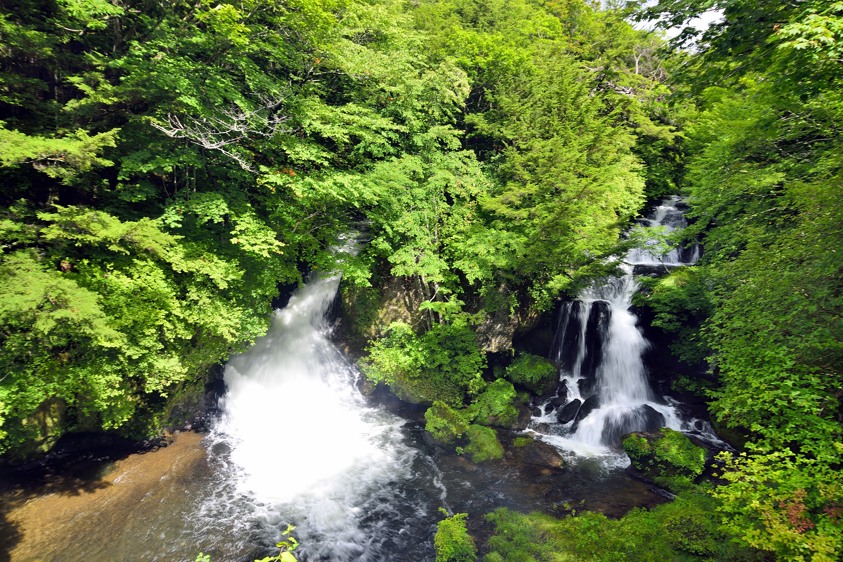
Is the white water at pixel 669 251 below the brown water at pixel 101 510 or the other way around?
the other way around

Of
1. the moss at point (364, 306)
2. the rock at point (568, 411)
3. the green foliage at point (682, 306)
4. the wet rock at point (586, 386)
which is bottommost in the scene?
the rock at point (568, 411)

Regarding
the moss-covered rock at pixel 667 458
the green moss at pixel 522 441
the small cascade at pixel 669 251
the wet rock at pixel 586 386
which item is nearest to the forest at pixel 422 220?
the moss-covered rock at pixel 667 458

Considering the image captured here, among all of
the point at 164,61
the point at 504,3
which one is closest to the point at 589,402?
the point at 164,61

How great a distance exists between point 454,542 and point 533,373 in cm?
841

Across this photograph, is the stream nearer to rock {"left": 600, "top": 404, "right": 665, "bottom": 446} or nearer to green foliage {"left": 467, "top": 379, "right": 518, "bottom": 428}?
rock {"left": 600, "top": 404, "right": 665, "bottom": 446}

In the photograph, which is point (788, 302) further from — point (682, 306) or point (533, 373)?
point (533, 373)

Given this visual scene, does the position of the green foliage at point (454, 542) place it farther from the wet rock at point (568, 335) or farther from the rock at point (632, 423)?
the wet rock at point (568, 335)

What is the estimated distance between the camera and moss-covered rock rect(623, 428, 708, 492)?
11047 mm

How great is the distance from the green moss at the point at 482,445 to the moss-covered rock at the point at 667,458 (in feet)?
14.1

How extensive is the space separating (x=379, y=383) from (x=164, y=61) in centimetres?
1354

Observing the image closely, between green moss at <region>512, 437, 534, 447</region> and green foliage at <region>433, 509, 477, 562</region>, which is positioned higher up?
green moss at <region>512, 437, 534, 447</region>

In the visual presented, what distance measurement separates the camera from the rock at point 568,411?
14914 mm

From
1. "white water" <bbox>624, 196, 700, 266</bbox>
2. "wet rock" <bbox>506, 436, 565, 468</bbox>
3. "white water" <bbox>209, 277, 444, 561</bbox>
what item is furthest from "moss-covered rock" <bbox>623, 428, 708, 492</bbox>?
"white water" <bbox>624, 196, 700, 266</bbox>

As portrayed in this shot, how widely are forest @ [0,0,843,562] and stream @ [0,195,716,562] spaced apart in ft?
4.52
